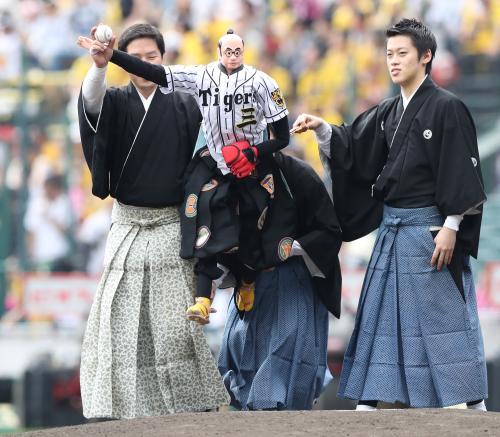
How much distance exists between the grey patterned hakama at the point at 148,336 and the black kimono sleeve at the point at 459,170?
3.45ft

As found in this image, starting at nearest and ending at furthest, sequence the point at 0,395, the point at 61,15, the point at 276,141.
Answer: the point at 276,141 < the point at 0,395 < the point at 61,15

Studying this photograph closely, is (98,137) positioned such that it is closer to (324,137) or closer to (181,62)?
(324,137)

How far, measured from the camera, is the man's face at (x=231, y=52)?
5.39 meters

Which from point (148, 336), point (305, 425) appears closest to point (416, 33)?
point (148, 336)

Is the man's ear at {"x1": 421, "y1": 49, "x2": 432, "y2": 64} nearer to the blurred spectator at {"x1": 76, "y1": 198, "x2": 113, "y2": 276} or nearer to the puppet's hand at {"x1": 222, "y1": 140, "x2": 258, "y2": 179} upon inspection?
the puppet's hand at {"x1": 222, "y1": 140, "x2": 258, "y2": 179}

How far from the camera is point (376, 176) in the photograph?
577 centimetres

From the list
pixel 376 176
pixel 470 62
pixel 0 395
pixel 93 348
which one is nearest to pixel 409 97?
pixel 376 176

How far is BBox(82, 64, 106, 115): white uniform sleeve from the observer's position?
542cm

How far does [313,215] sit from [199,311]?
0.77m

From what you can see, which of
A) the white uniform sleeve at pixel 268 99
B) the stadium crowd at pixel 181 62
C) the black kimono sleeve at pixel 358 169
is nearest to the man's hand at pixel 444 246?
the black kimono sleeve at pixel 358 169

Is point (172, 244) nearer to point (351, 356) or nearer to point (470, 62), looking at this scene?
point (351, 356)

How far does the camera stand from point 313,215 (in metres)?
5.83

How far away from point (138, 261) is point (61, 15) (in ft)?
20.8

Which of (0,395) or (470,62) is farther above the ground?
(470,62)
